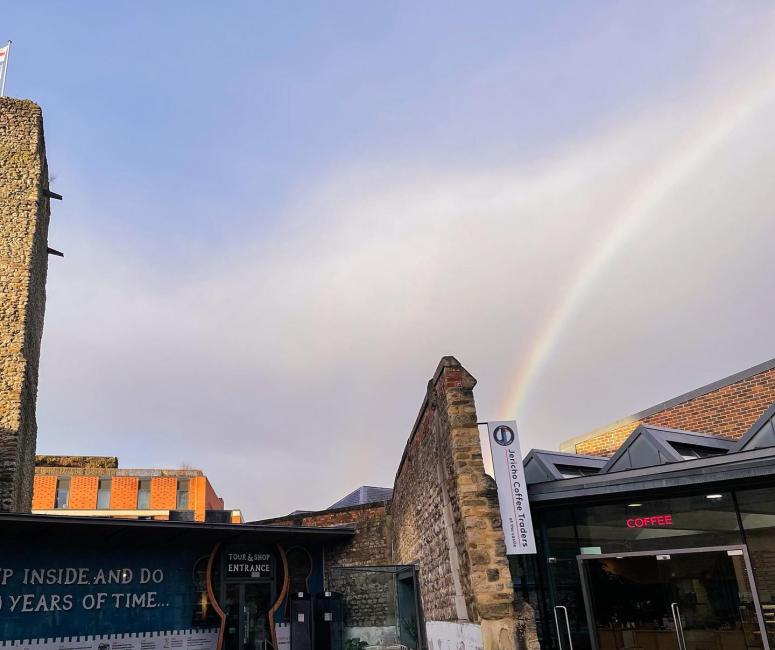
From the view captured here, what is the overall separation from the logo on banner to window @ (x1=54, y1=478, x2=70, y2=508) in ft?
139

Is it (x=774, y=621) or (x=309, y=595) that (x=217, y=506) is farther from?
(x=774, y=621)

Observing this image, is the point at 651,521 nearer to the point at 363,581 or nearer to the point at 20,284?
the point at 363,581

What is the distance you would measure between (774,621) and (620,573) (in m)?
1.88

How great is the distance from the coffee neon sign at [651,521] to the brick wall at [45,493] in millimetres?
42817

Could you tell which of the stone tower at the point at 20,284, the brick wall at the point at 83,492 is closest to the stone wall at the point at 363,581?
the stone tower at the point at 20,284

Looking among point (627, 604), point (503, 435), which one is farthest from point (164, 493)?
point (627, 604)

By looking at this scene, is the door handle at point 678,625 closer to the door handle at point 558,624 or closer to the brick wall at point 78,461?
the door handle at point 558,624

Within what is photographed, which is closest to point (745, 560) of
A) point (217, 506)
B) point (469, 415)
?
point (469, 415)

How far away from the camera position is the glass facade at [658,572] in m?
7.92

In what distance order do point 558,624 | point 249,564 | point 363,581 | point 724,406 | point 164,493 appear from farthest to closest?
point 164,493
point 724,406
point 363,581
point 249,564
point 558,624

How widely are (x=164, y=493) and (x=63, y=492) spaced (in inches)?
258

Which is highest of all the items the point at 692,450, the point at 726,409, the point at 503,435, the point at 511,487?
the point at 726,409

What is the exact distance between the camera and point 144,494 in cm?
4541

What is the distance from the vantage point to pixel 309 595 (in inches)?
569
